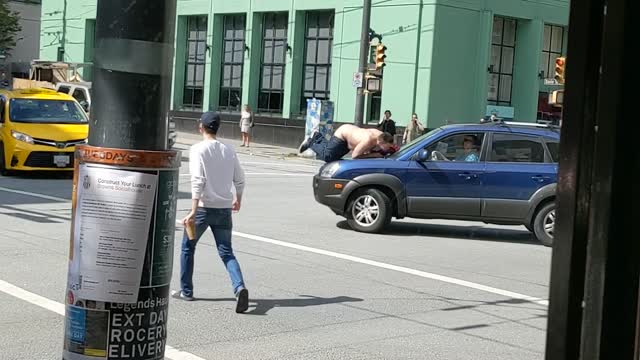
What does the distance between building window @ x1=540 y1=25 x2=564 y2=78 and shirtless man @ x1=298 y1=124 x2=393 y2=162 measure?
82.8 ft

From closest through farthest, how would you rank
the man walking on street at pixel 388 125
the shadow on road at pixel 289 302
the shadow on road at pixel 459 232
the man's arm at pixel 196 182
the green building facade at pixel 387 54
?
1. the man's arm at pixel 196 182
2. the shadow on road at pixel 289 302
3. the shadow on road at pixel 459 232
4. the man walking on street at pixel 388 125
5. the green building facade at pixel 387 54

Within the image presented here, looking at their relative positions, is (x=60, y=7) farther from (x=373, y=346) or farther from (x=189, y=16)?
(x=373, y=346)

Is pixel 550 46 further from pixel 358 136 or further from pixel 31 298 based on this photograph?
pixel 31 298

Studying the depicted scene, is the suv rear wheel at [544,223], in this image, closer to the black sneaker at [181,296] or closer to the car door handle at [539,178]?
the car door handle at [539,178]

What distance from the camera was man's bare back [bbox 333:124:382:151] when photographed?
1444 cm

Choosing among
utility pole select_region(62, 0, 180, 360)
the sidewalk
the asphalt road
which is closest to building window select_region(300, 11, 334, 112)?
the sidewalk

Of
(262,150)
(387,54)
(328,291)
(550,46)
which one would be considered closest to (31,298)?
(328,291)

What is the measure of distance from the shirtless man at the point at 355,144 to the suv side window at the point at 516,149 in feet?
5.79

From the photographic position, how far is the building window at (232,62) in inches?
1629

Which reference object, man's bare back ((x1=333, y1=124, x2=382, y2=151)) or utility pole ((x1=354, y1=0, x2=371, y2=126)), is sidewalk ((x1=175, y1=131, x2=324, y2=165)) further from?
man's bare back ((x1=333, y1=124, x2=382, y2=151))

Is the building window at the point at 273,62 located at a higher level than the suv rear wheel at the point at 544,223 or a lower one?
higher

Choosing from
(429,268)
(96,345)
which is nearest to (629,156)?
(96,345)

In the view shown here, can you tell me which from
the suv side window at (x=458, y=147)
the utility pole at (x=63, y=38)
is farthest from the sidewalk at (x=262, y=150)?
the suv side window at (x=458, y=147)

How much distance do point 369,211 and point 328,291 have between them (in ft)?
15.3
